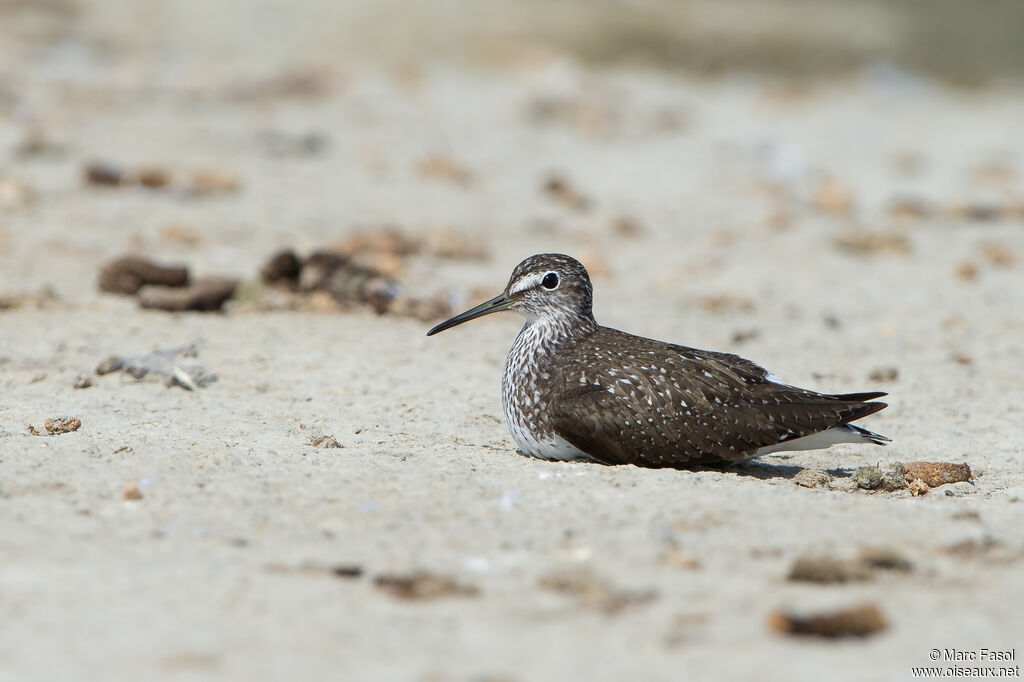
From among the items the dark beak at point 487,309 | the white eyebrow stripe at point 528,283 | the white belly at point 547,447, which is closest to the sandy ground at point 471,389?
the white belly at point 547,447

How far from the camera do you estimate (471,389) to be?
8195 mm

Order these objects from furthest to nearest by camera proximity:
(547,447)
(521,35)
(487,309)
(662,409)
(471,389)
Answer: (521,35) < (471,389) < (487,309) < (547,447) < (662,409)

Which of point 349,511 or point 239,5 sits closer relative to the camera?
point 349,511

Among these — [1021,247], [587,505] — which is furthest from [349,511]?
[1021,247]

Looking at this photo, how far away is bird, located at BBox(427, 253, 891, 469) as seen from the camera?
254 inches

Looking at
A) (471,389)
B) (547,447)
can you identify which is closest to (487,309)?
(471,389)

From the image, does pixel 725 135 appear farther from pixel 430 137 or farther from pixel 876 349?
pixel 876 349

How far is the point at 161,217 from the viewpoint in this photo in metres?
12.0

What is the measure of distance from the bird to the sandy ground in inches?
9.8

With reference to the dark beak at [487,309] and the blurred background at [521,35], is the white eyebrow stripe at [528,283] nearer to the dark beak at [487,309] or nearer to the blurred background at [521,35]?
the dark beak at [487,309]

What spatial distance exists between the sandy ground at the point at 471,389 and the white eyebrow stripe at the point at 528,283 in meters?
0.91

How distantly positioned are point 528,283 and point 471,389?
113 cm

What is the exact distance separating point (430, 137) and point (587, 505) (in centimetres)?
1171

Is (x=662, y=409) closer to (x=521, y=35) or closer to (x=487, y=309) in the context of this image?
(x=487, y=309)
